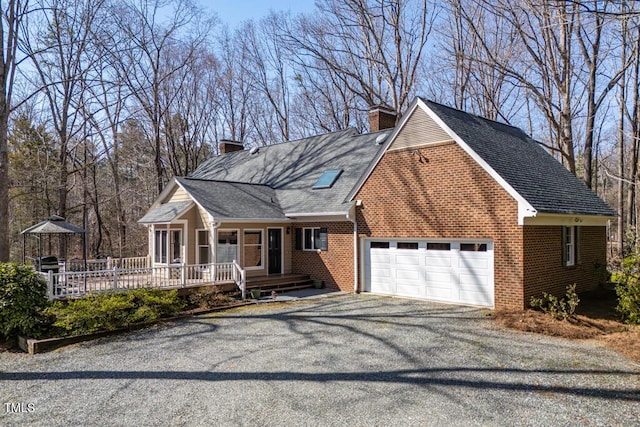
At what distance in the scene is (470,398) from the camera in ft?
19.3

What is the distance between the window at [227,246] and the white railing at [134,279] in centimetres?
77

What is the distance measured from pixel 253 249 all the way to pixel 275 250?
98 cm

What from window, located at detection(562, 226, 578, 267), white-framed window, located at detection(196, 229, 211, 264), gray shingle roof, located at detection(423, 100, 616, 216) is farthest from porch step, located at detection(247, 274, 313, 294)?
window, located at detection(562, 226, 578, 267)

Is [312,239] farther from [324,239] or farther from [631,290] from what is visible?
[631,290]

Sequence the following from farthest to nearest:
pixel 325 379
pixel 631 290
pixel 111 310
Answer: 1. pixel 111 310
2. pixel 631 290
3. pixel 325 379

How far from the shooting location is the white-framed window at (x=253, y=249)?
53.7ft

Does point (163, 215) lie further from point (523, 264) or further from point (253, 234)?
point (523, 264)

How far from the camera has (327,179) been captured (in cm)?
1753

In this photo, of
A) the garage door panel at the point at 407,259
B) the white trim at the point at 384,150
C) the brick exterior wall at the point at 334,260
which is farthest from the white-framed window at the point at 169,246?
the garage door panel at the point at 407,259

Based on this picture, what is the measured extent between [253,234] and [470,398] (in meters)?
11.8

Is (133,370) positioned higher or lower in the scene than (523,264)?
lower

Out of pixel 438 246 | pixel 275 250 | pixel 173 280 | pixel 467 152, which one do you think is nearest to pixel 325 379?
pixel 438 246

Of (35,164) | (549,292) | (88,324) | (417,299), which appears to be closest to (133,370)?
(88,324)

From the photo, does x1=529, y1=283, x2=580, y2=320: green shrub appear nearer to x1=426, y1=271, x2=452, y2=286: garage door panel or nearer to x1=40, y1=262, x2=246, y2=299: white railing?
x1=426, y1=271, x2=452, y2=286: garage door panel
